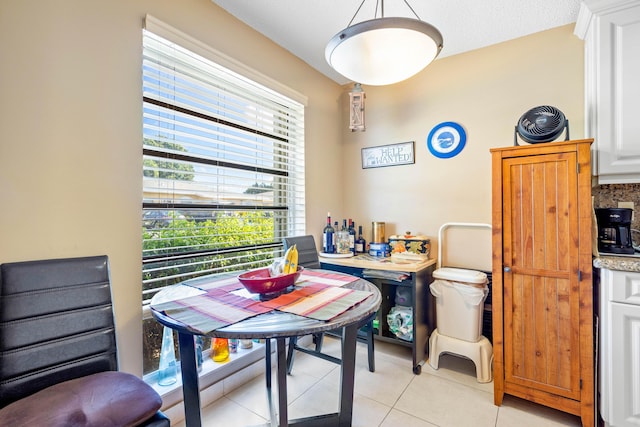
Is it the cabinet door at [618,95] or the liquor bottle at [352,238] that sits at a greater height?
the cabinet door at [618,95]

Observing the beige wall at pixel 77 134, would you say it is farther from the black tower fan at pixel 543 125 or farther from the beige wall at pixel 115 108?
the black tower fan at pixel 543 125

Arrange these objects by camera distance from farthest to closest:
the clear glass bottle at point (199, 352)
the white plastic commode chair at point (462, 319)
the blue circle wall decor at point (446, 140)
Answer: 1. the blue circle wall decor at point (446, 140)
2. the white plastic commode chair at point (462, 319)
3. the clear glass bottle at point (199, 352)

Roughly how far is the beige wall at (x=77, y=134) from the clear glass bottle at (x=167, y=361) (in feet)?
0.48

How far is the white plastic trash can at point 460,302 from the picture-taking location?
2.21m

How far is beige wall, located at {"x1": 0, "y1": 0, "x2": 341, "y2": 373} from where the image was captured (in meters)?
1.26

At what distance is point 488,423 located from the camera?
1739 mm

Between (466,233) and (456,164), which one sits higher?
(456,164)

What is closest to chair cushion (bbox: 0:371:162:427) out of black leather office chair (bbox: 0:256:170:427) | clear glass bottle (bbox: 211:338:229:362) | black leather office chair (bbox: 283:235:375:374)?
black leather office chair (bbox: 0:256:170:427)

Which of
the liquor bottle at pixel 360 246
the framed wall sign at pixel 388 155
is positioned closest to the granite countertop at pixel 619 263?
the framed wall sign at pixel 388 155

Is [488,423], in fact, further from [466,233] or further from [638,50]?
[638,50]

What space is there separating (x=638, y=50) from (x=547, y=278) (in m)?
1.49

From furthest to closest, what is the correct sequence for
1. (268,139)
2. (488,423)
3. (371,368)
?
1. (268,139)
2. (371,368)
3. (488,423)

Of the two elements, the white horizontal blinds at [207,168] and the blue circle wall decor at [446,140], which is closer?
the white horizontal blinds at [207,168]

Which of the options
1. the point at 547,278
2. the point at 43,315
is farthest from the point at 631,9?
the point at 43,315
